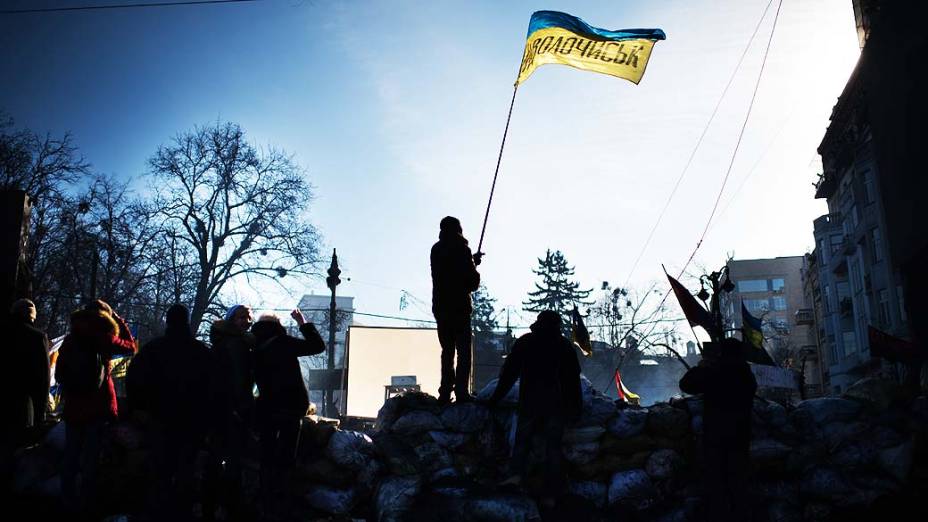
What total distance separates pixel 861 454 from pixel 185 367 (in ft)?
21.7

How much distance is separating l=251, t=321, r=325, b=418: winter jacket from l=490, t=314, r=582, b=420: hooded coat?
2.09 metres

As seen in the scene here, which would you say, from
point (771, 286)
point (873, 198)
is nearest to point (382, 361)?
point (873, 198)

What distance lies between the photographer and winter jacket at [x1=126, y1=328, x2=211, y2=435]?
5.73 meters

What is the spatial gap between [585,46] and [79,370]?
797 centimetres

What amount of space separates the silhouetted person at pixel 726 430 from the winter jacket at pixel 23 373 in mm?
5982

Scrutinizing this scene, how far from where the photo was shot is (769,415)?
25.5ft

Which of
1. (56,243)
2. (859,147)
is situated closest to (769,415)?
(56,243)

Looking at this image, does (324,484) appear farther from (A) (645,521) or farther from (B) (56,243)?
(B) (56,243)

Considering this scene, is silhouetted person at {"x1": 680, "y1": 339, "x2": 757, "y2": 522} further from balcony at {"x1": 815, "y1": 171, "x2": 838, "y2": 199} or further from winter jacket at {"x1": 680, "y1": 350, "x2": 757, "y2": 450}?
balcony at {"x1": 815, "y1": 171, "x2": 838, "y2": 199}

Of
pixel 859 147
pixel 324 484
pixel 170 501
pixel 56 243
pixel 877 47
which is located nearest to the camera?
pixel 170 501

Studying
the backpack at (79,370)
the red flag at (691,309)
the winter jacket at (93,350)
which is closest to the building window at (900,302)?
the red flag at (691,309)

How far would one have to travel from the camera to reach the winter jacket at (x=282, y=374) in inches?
255

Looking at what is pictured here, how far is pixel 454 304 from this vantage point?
7.78 m

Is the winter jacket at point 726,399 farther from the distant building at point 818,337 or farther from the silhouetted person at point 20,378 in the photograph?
the distant building at point 818,337
